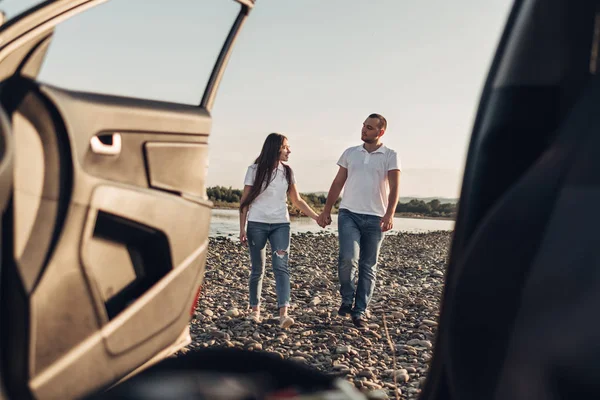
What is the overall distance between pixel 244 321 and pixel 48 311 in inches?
219

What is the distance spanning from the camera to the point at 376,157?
5.97m

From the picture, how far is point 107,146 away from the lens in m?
1.53

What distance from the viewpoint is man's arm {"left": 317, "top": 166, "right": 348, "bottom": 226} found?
20.4 ft

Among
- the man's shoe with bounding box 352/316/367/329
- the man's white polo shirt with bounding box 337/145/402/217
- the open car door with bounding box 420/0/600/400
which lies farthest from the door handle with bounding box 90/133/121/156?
the man's shoe with bounding box 352/316/367/329

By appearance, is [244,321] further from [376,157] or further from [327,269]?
[327,269]

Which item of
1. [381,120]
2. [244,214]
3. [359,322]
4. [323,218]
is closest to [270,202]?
[244,214]

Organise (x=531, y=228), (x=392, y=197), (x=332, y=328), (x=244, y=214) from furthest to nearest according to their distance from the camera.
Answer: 1. (x=332, y=328)
2. (x=244, y=214)
3. (x=392, y=197)
4. (x=531, y=228)

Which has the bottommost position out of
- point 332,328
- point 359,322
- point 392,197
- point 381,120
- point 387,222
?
point 332,328

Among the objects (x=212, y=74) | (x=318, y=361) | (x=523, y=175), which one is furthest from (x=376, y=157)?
(x=523, y=175)

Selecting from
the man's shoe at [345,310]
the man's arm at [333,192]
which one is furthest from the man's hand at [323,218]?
the man's shoe at [345,310]

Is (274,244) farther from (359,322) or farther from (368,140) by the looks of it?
(368,140)

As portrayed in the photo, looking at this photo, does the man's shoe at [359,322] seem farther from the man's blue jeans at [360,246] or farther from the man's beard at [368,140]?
the man's beard at [368,140]

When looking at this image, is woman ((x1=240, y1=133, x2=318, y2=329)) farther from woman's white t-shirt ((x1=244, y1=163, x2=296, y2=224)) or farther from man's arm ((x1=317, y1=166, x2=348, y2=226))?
man's arm ((x1=317, y1=166, x2=348, y2=226))

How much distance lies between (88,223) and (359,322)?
5.18m
